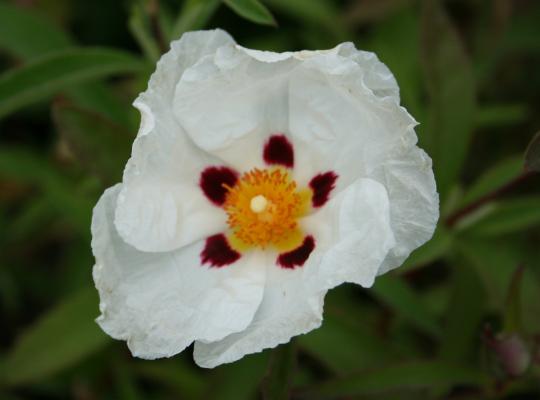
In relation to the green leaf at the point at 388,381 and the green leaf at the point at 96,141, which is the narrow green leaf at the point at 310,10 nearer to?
the green leaf at the point at 96,141

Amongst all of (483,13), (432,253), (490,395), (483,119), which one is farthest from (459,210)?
(483,13)

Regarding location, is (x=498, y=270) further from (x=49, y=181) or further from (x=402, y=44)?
(x=49, y=181)

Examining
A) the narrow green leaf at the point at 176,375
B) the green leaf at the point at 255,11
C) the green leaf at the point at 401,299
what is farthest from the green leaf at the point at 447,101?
the narrow green leaf at the point at 176,375

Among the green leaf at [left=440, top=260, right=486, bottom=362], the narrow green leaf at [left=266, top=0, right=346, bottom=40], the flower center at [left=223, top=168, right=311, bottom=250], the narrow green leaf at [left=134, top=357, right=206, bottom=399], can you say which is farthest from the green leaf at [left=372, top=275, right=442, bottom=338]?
the narrow green leaf at [left=266, top=0, right=346, bottom=40]

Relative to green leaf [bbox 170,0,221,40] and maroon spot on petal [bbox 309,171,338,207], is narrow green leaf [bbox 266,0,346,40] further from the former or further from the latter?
maroon spot on petal [bbox 309,171,338,207]

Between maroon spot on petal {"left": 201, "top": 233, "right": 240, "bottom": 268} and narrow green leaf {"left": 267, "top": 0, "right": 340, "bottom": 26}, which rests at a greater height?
maroon spot on petal {"left": 201, "top": 233, "right": 240, "bottom": 268}

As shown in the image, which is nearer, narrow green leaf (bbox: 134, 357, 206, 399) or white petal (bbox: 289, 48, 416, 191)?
white petal (bbox: 289, 48, 416, 191)

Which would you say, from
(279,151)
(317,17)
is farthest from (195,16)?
(317,17)
